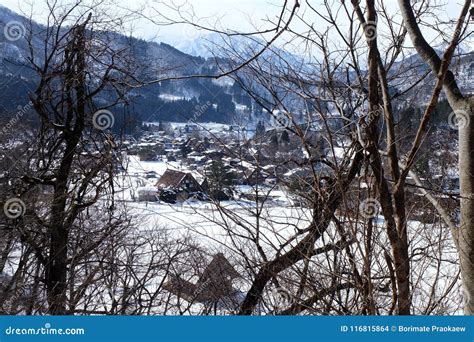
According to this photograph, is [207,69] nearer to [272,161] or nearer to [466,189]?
[272,161]

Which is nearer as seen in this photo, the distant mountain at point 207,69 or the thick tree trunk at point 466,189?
the thick tree trunk at point 466,189

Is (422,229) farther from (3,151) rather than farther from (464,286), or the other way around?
(3,151)

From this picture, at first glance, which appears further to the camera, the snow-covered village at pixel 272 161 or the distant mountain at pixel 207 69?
the distant mountain at pixel 207 69

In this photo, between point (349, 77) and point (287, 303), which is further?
point (349, 77)

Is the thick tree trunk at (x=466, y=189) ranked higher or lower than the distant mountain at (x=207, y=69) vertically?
lower

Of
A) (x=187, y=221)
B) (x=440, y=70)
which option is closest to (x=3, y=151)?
(x=187, y=221)

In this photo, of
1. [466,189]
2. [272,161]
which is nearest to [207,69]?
[272,161]

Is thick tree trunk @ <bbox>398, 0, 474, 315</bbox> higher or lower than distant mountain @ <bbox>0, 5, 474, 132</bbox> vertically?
lower

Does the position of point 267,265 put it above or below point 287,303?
above
